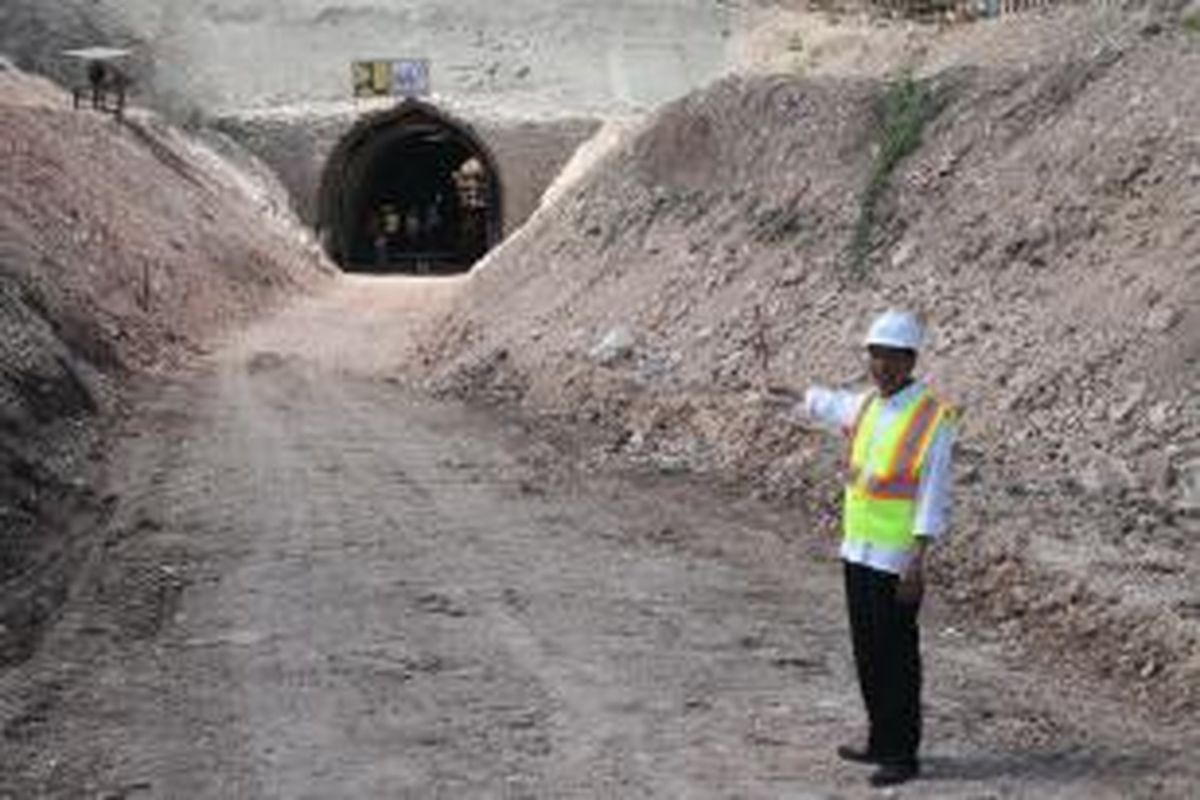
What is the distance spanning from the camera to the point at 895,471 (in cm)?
737

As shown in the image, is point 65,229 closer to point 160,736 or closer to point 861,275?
point 861,275

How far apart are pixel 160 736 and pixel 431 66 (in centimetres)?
3322

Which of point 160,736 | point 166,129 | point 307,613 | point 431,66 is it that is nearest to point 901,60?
point 307,613

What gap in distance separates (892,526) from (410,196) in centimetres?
4382

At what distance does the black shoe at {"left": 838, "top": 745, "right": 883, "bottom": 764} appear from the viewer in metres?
7.60

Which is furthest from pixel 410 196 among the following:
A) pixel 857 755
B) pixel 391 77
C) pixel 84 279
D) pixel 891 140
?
pixel 857 755

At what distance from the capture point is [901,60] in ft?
65.4

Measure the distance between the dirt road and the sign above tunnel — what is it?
25823 mm

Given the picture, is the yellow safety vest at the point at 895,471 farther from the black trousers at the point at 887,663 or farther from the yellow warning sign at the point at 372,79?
the yellow warning sign at the point at 372,79

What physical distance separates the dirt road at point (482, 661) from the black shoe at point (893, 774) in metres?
0.06

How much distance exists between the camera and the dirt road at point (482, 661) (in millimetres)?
7590

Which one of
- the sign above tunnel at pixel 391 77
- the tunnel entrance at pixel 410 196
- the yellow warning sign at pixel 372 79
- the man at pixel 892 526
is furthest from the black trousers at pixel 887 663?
the yellow warning sign at pixel 372 79

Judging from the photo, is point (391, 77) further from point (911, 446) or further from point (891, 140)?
point (911, 446)

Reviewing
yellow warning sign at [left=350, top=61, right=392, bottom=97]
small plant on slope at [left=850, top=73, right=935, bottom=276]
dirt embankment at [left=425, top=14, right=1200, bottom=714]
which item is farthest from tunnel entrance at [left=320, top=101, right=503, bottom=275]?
small plant on slope at [left=850, top=73, right=935, bottom=276]
